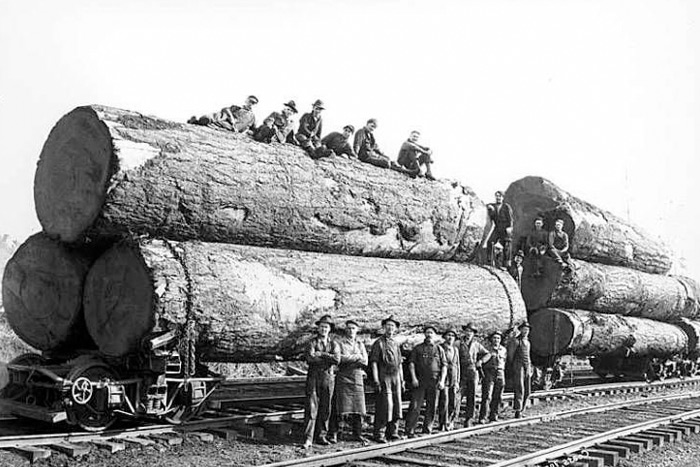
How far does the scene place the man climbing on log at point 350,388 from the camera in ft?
30.8

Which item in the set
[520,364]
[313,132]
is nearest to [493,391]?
[520,364]

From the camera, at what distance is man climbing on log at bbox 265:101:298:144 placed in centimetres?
1123

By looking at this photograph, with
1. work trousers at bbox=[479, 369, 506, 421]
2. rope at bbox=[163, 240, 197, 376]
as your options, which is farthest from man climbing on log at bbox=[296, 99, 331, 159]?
work trousers at bbox=[479, 369, 506, 421]

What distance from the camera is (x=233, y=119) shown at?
11.0 metres

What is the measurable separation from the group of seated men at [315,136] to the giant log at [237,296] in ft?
5.74

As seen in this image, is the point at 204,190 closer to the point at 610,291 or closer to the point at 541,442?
the point at 541,442

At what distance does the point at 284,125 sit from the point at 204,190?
2263mm

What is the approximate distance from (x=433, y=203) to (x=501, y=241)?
2266mm

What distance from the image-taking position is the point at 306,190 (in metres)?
10.9

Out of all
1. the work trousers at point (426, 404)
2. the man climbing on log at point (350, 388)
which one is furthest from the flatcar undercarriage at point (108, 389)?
the work trousers at point (426, 404)

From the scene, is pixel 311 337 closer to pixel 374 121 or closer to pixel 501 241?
pixel 374 121

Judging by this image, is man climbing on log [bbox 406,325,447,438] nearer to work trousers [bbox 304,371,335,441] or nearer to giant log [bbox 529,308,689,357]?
work trousers [bbox 304,371,335,441]

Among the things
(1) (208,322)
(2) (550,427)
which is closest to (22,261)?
(1) (208,322)

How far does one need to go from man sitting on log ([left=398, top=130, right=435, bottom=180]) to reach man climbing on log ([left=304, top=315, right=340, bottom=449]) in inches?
179
